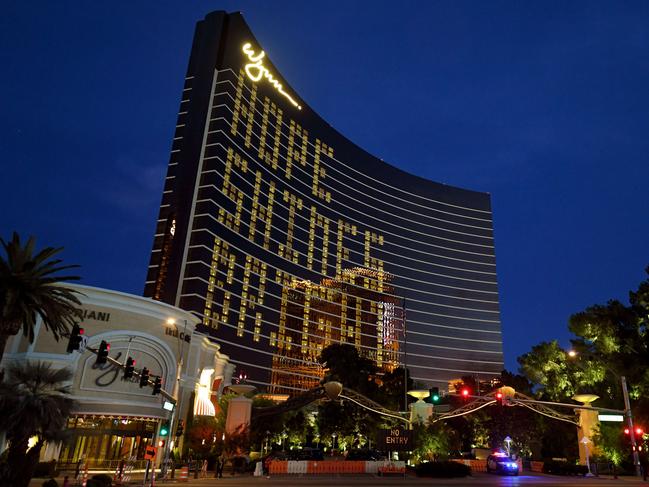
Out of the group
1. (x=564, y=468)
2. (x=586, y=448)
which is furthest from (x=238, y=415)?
(x=586, y=448)

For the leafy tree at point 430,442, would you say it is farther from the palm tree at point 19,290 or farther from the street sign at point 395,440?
the palm tree at point 19,290

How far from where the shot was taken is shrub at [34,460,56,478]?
33469 mm

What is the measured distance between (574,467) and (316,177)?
11937cm

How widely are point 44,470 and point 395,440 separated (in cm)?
2547

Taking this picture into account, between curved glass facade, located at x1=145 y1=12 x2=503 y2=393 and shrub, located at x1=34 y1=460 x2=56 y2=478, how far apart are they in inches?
2719

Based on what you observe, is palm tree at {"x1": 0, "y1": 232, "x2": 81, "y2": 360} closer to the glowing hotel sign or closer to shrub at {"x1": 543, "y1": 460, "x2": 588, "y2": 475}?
shrub at {"x1": 543, "y1": 460, "x2": 588, "y2": 475}

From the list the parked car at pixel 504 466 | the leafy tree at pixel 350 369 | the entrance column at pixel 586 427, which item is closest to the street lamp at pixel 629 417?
the entrance column at pixel 586 427

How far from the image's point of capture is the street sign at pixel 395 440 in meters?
40.7

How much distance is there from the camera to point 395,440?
41.1 metres

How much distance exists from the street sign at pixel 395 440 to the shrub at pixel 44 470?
933 inches

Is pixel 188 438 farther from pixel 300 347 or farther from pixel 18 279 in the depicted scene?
pixel 300 347

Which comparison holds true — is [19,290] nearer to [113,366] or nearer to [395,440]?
[113,366]

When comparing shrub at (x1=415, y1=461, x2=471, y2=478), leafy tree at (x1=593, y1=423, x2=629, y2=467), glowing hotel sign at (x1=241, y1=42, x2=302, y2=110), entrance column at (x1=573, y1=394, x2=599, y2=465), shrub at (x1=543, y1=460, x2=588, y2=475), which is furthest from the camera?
glowing hotel sign at (x1=241, y1=42, x2=302, y2=110)

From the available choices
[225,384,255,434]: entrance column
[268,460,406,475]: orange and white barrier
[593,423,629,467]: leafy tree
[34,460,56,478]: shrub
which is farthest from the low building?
[593,423,629,467]: leafy tree
